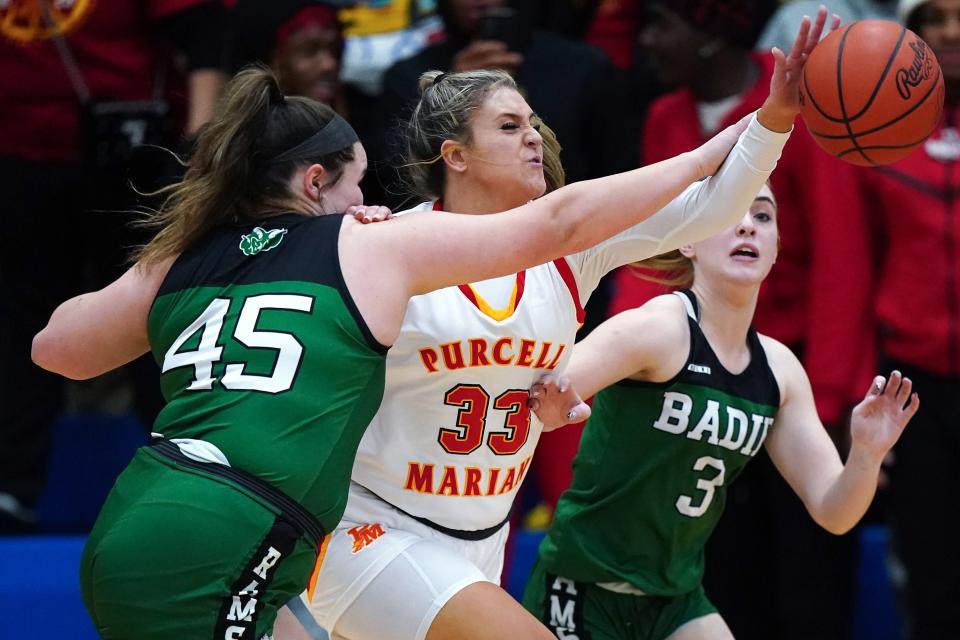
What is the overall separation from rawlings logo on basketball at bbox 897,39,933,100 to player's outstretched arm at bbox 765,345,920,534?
2.54ft

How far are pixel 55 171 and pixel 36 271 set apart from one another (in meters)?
0.42

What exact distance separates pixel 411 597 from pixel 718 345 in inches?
49.8

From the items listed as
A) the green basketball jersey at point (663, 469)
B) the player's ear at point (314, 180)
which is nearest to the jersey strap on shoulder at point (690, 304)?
the green basketball jersey at point (663, 469)

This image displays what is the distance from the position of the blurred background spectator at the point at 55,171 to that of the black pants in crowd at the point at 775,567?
7.83 feet

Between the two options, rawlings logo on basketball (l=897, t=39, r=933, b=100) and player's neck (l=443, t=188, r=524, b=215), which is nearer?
rawlings logo on basketball (l=897, t=39, r=933, b=100)

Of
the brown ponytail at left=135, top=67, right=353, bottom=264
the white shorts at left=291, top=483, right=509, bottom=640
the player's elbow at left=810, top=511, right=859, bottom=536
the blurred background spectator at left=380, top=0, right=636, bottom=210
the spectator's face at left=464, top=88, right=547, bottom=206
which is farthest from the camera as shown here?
the blurred background spectator at left=380, top=0, right=636, bottom=210

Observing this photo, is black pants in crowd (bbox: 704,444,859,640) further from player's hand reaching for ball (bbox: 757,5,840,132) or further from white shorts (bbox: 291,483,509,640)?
player's hand reaching for ball (bbox: 757,5,840,132)

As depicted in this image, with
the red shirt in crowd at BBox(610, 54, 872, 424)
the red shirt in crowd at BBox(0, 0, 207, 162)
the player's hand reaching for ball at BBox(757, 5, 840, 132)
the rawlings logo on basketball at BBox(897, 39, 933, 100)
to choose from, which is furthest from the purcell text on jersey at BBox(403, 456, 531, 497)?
the red shirt in crowd at BBox(0, 0, 207, 162)

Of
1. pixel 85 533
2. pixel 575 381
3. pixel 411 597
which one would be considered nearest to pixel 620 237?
pixel 575 381

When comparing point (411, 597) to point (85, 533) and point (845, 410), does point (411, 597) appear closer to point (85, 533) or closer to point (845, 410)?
point (845, 410)

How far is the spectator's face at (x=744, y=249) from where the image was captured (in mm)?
4500

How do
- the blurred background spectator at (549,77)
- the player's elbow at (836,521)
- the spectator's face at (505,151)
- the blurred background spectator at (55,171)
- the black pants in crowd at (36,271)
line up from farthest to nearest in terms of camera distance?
the black pants in crowd at (36,271) → the blurred background spectator at (55,171) → the blurred background spectator at (549,77) → the player's elbow at (836,521) → the spectator's face at (505,151)

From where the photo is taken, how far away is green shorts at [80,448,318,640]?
Result: 327cm

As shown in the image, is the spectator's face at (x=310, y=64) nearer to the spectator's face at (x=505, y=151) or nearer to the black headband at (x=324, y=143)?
the spectator's face at (x=505, y=151)
